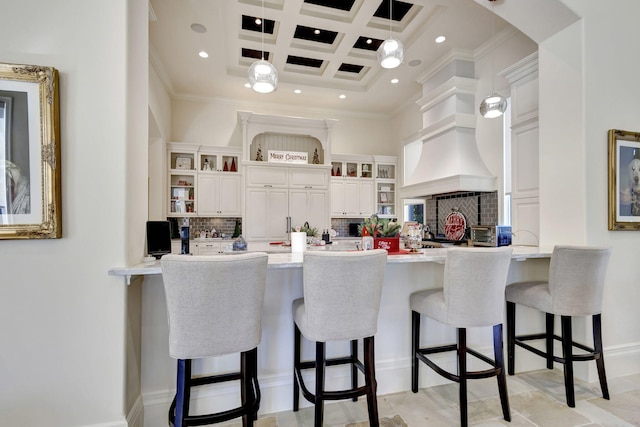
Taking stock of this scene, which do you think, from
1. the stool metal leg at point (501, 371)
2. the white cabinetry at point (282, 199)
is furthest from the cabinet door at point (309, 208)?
the stool metal leg at point (501, 371)

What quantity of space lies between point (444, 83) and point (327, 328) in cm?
394

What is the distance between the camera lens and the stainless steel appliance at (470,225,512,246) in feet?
8.10

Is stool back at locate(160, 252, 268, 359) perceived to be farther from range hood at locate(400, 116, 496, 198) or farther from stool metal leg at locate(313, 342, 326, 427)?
range hood at locate(400, 116, 496, 198)

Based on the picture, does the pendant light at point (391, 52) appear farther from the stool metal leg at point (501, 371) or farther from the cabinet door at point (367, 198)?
the cabinet door at point (367, 198)

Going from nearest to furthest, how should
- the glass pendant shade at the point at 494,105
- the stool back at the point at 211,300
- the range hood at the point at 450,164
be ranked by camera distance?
the stool back at the point at 211,300
the glass pendant shade at the point at 494,105
the range hood at the point at 450,164

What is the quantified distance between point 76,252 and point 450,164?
397 cm

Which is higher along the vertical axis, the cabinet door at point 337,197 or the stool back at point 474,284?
the cabinet door at point 337,197

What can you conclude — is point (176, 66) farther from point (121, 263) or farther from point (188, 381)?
point (188, 381)

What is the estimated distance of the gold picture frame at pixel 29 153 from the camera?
1445 mm

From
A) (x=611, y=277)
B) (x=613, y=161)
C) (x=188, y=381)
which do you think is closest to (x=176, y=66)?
(x=188, y=381)

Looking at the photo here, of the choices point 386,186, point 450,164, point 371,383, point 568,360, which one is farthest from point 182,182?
point 568,360

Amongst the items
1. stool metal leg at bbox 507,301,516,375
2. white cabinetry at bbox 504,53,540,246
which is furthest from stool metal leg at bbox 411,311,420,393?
white cabinetry at bbox 504,53,540,246

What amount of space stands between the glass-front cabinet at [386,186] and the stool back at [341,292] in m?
4.75

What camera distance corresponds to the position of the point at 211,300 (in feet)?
4.42
